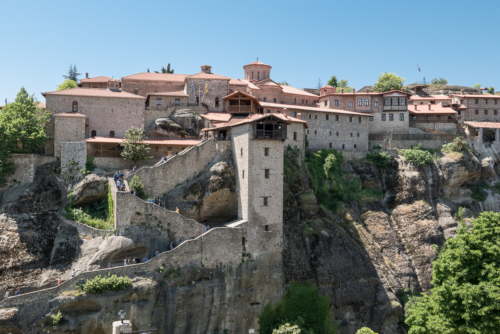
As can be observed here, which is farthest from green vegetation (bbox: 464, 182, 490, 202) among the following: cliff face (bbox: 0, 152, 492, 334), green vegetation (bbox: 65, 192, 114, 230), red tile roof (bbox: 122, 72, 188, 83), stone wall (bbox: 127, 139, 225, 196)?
green vegetation (bbox: 65, 192, 114, 230)

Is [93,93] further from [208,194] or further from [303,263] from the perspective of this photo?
[303,263]

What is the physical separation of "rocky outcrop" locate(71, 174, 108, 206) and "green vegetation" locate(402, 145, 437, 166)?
34.1 meters

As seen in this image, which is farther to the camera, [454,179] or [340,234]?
[454,179]

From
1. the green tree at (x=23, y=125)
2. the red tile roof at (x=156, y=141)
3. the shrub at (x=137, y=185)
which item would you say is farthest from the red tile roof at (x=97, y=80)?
the shrub at (x=137, y=185)

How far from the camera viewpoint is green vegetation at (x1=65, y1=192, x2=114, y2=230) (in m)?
43.8

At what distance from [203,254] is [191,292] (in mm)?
3138

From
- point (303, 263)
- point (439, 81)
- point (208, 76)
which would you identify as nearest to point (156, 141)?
point (208, 76)

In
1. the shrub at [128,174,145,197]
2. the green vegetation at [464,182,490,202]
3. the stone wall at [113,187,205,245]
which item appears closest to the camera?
the stone wall at [113,187,205,245]

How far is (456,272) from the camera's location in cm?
3088

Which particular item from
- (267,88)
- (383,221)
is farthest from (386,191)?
(267,88)

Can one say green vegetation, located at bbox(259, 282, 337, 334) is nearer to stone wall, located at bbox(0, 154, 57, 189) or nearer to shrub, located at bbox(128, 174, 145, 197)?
shrub, located at bbox(128, 174, 145, 197)

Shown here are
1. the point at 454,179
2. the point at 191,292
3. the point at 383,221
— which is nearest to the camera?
the point at 191,292

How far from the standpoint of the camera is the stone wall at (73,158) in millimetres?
49000

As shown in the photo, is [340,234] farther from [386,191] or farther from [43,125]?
[43,125]
